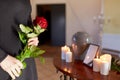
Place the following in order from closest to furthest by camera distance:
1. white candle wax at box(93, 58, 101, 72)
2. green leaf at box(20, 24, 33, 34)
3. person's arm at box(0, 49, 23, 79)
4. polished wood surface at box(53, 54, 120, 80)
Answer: person's arm at box(0, 49, 23, 79), green leaf at box(20, 24, 33, 34), polished wood surface at box(53, 54, 120, 80), white candle wax at box(93, 58, 101, 72)

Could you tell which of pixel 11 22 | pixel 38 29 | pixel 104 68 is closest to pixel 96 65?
pixel 104 68

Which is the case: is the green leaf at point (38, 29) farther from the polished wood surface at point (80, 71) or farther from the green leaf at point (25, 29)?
the polished wood surface at point (80, 71)

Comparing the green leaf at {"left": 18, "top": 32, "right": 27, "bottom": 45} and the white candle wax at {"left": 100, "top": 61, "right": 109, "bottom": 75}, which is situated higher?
the green leaf at {"left": 18, "top": 32, "right": 27, "bottom": 45}

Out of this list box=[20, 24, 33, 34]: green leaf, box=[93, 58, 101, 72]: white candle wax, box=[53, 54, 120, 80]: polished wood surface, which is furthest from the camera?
box=[93, 58, 101, 72]: white candle wax

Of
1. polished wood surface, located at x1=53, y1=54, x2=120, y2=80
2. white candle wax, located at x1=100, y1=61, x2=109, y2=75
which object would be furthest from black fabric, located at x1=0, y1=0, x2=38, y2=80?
white candle wax, located at x1=100, y1=61, x2=109, y2=75

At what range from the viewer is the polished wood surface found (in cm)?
129

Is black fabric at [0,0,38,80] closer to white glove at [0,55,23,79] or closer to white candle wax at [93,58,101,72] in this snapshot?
white glove at [0,55,23,79]

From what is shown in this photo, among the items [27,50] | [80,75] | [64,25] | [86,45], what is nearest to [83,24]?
[64,25]

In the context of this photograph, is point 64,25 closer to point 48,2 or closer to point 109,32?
point 48,2

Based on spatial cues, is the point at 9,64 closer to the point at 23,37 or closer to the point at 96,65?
the point at 23,37

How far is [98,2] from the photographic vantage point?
402 cm

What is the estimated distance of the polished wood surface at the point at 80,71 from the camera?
1.29 m

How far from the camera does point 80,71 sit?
1410 millimetres

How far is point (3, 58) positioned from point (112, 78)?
0.79 meters
